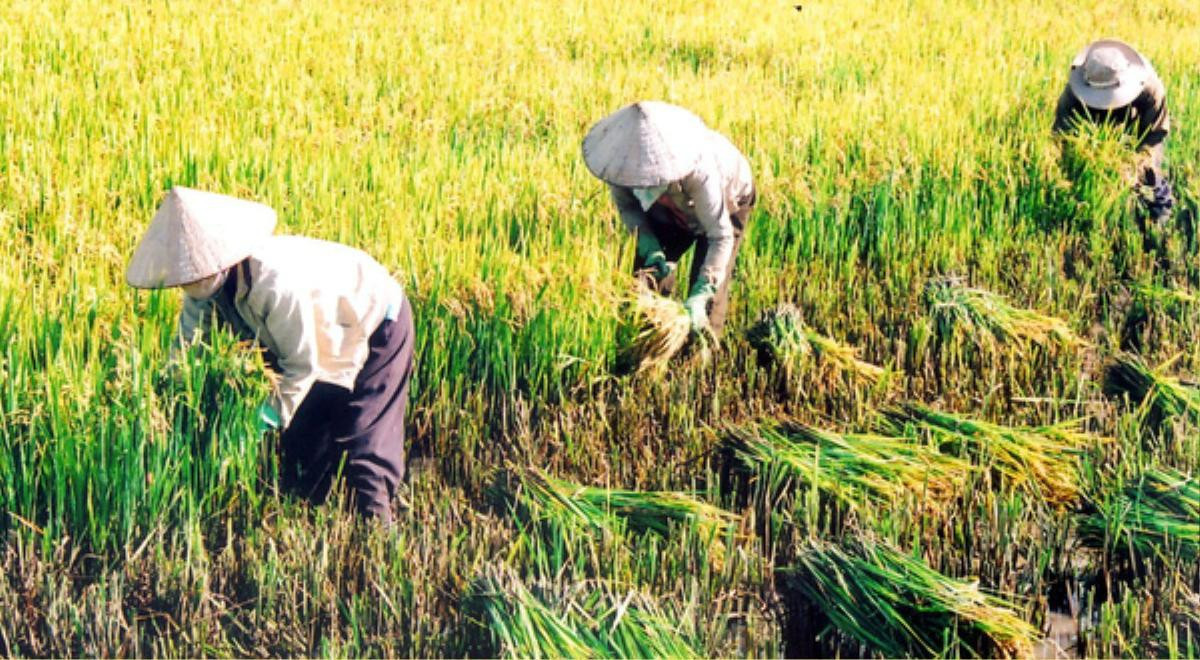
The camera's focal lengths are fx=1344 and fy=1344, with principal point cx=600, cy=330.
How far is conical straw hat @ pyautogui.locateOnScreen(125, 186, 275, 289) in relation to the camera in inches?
94.4

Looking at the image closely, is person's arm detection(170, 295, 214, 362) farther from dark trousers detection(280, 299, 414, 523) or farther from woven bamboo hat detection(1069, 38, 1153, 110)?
woven bamboo hat detection(1069, 38, 1153, 110)

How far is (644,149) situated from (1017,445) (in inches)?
44.4

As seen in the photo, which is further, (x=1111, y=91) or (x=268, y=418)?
(x=1111, y=91)

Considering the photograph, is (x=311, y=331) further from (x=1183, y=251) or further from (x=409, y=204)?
(x=1183, y=251)

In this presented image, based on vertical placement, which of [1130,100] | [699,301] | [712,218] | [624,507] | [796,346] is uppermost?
[1130,100]

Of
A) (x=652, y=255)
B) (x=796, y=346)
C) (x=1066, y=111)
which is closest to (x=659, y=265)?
(x=652, y=255)

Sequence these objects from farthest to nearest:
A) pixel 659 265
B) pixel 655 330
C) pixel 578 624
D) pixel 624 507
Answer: pixel 659 265
pixel 655 330
pixel 624 507
pixel 578 624

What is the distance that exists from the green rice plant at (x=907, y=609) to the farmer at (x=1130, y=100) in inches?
111

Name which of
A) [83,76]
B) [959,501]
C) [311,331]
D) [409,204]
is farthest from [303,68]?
[959,501]

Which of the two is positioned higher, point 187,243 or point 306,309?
point 187,243

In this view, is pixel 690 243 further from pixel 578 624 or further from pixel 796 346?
pixel 578 624

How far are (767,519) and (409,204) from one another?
1606 mm

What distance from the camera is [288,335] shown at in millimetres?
2633

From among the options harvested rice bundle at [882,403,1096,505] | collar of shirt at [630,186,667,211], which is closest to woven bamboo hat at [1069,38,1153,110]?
harvested rice bundle at [882,403,1096,505]
